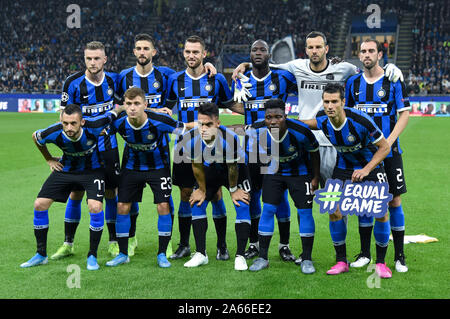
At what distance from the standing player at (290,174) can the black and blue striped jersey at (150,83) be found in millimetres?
1300

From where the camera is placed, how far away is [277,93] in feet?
19.4

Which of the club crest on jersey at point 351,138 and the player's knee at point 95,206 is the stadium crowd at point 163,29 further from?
the club crest on jersey at point 351,138

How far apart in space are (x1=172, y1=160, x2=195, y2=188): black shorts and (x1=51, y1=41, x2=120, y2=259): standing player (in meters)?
0.68

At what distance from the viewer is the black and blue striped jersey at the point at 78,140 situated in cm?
550

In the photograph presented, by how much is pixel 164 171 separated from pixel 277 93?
1505 millimetres

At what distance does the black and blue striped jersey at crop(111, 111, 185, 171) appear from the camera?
5551 millimetres

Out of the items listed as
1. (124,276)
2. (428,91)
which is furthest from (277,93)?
(428,91)

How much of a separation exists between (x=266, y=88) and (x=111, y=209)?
227 cm

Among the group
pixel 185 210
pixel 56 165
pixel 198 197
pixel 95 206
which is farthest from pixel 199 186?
pixel 56 165

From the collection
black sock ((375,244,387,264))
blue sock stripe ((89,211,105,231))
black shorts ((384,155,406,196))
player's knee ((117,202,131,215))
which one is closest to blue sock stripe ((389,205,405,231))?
black shorts ((384,155,406,196))

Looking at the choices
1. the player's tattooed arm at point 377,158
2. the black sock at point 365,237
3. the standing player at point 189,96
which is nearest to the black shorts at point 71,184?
the standing player at point 189,96

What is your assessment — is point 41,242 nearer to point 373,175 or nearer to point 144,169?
point 144,169

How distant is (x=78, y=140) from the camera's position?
5.48 metres

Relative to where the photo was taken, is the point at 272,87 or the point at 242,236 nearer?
the point at 242,236
